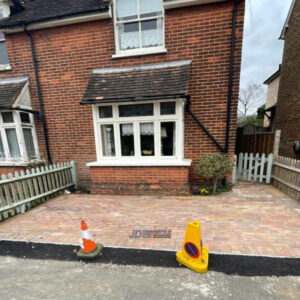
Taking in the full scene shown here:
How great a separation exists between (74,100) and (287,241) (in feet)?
20.0

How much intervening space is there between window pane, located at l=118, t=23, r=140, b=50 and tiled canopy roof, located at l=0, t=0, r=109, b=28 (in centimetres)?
62

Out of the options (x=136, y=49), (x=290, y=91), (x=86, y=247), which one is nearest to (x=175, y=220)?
(x=86, y=247)

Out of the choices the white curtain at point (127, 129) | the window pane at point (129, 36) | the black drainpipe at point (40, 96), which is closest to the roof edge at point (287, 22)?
the window pane at point (129, 36)

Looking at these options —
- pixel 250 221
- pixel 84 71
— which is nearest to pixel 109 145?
pixel 84 71

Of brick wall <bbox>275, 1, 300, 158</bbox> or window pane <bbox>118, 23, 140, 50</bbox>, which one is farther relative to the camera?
brick wall <bbox>275, 1, 300, 158</bbox>

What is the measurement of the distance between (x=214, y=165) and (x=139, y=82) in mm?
3023

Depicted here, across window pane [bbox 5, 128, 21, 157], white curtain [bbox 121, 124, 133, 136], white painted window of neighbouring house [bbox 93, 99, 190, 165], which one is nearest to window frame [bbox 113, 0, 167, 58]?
white painted window of neighbouring house [bbox 93, 99, 190, 165]

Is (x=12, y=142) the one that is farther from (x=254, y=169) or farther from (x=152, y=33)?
(x=254, y=169)

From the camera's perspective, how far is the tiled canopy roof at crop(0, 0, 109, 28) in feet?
15.5

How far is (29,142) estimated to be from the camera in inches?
219

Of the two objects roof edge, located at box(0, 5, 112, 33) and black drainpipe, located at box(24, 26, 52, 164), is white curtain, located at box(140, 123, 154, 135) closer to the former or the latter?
roof edge, located at box(0, 5, 112, 33)

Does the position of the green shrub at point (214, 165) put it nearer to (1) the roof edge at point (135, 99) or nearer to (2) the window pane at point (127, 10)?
(1) the roof edge at point (135, 99)

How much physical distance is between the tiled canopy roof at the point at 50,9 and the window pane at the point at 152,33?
1.14 metres

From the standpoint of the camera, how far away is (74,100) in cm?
539
